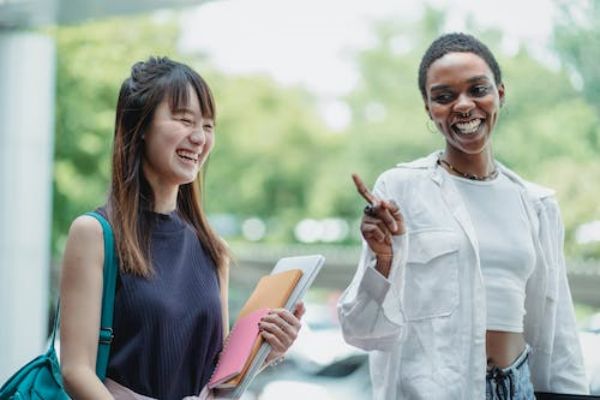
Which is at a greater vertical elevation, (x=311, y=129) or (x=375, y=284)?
(x=311, y=129)

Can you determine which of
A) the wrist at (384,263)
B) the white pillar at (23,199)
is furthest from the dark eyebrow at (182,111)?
the white pillar at (23,199)

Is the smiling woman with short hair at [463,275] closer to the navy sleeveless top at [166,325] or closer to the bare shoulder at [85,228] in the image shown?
the navy sleeveless top at [166,325]

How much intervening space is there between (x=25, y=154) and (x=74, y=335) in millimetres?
4263

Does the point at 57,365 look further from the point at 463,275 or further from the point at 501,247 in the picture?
the point at 501,247

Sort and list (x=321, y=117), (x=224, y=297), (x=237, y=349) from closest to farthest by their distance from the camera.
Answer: (x=237, y=349) → (x=224, y=297) → (x=321, y=117)

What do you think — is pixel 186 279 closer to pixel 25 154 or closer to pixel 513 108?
pixel 25 154

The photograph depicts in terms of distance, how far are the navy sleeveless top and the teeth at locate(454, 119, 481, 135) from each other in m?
0.69

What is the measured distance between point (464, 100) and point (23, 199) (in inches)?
160

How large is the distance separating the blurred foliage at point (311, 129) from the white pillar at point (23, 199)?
4527 millimetres

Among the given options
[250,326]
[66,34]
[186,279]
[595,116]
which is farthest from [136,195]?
[66,34]

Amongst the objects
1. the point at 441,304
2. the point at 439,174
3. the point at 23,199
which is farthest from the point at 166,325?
the point at 23,199

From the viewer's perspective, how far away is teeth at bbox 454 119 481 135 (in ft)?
7.65

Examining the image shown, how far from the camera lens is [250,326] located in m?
2.03

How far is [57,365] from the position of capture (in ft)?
6.58
